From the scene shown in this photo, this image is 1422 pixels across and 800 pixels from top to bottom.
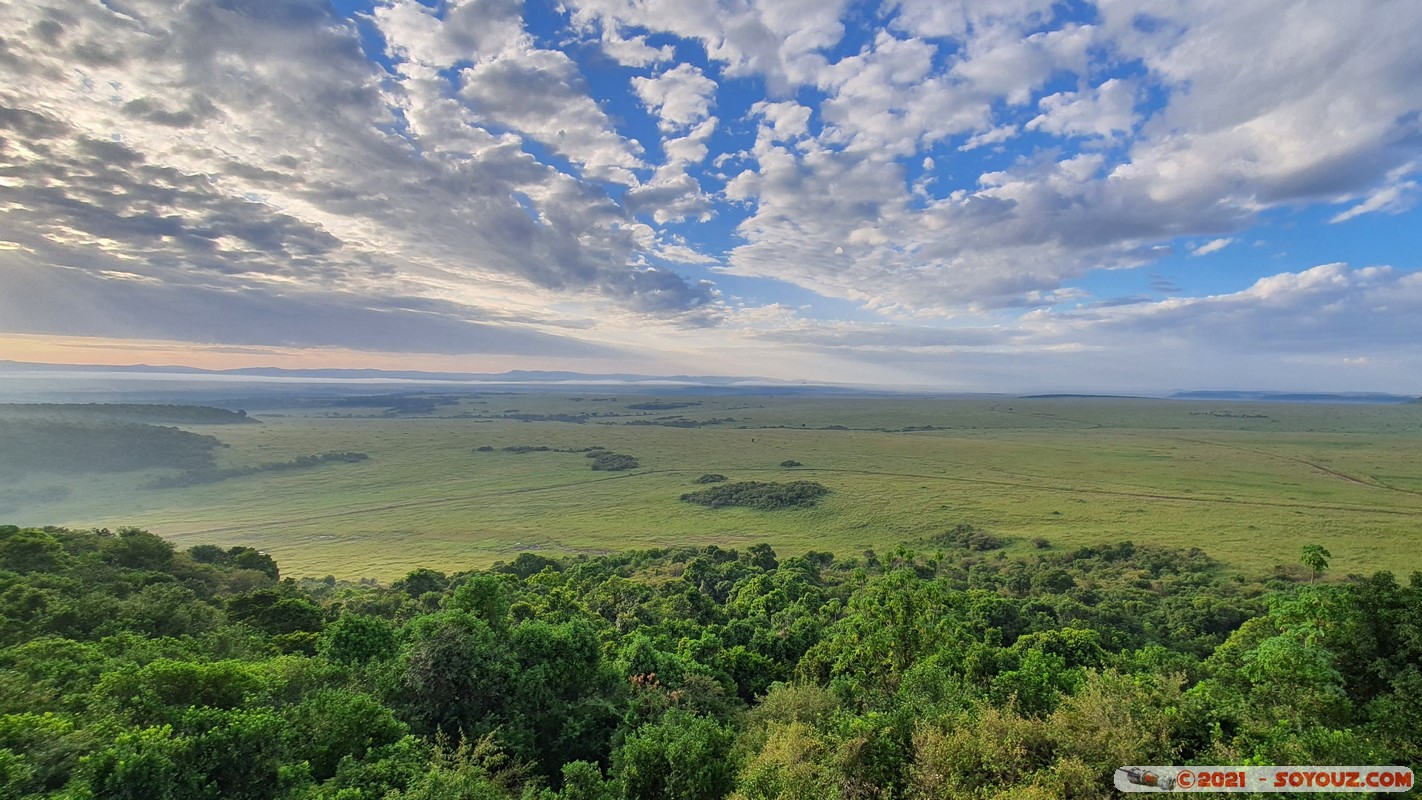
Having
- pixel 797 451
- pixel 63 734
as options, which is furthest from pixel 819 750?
pixel 797 451

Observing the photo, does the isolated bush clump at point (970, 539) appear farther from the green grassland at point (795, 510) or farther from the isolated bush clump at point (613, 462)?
the isolated bush clump at point (613, 462)

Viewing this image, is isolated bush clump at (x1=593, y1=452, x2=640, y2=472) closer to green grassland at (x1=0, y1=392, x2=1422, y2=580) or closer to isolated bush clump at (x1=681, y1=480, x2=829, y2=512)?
green grassland at (x1=0, y1=392, x2=1422, y2=580)

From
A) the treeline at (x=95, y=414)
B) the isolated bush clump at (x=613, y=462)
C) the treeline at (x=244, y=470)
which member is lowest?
the treeline at (x=244, y=470)

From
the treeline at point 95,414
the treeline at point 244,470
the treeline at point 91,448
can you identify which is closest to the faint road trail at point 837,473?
the treeline at point 244,470

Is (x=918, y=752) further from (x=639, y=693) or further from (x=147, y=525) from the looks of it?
(x=147, y=525)

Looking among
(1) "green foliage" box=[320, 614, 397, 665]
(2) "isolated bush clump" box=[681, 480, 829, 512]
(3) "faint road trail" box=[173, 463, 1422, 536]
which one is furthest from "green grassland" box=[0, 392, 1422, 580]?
(1) "green foliage" box=[320, 614, 397, 665]

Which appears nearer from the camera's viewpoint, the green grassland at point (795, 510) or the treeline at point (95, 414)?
the green grassland at point (795, 510)

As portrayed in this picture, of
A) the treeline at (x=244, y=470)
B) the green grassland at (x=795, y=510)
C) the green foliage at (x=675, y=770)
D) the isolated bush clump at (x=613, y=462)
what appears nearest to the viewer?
the green foliage at (x=675, y=770)
